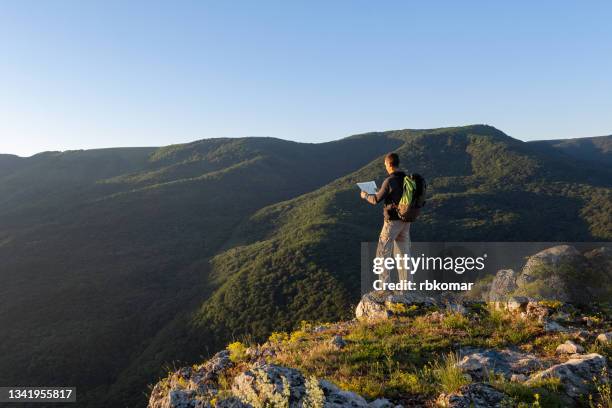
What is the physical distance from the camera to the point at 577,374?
436cm

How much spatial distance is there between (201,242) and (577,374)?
280 feet

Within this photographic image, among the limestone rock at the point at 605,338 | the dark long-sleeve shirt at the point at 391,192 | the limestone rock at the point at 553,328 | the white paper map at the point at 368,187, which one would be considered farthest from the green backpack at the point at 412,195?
the limestone rock at the point at 605,338

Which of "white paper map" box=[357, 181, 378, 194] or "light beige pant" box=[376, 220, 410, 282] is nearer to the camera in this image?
"light beige pant" box=[376, 220, 410, 282]

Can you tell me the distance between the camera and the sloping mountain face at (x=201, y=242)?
47125 millimetres

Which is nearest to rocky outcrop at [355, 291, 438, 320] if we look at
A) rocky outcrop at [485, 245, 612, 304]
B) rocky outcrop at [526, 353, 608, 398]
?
rocky outcrop at [485, 245, 612, 304]

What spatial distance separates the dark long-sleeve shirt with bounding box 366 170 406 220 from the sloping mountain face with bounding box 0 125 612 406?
50.7 ft

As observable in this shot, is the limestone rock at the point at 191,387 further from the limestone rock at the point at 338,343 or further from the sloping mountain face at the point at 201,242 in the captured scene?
the sloping mountain face at the point at 201,242

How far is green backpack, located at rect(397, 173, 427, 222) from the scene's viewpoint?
7.80 m

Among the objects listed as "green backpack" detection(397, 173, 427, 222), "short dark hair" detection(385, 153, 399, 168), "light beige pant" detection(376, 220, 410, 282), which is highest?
"short dark hair" detection(385, 153, 399, 168)

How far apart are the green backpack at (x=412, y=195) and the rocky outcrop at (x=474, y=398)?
13.9 ft

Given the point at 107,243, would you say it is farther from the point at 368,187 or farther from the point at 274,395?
the point at 274,395

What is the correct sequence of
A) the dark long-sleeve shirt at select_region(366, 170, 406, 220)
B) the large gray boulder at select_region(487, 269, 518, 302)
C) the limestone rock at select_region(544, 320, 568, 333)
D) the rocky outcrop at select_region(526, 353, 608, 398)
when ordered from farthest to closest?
the large gray boulder at select_region(487, 269, 518, 302)
the dark long-sleeve shirt at select_region(366, 170, 406, 220)
the limestone rock at select_region(544, 320, 568, 333)
the rocky outcrop at select_region(526, 353, 608, 398)

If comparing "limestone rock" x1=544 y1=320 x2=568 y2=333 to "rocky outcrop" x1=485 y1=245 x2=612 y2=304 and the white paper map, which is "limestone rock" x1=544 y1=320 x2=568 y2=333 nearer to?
"rocky outcrop" x1=485 y1=245 x2=612 y2=304

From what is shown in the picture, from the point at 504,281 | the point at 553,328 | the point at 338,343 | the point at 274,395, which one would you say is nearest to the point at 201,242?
the point at 504,281
